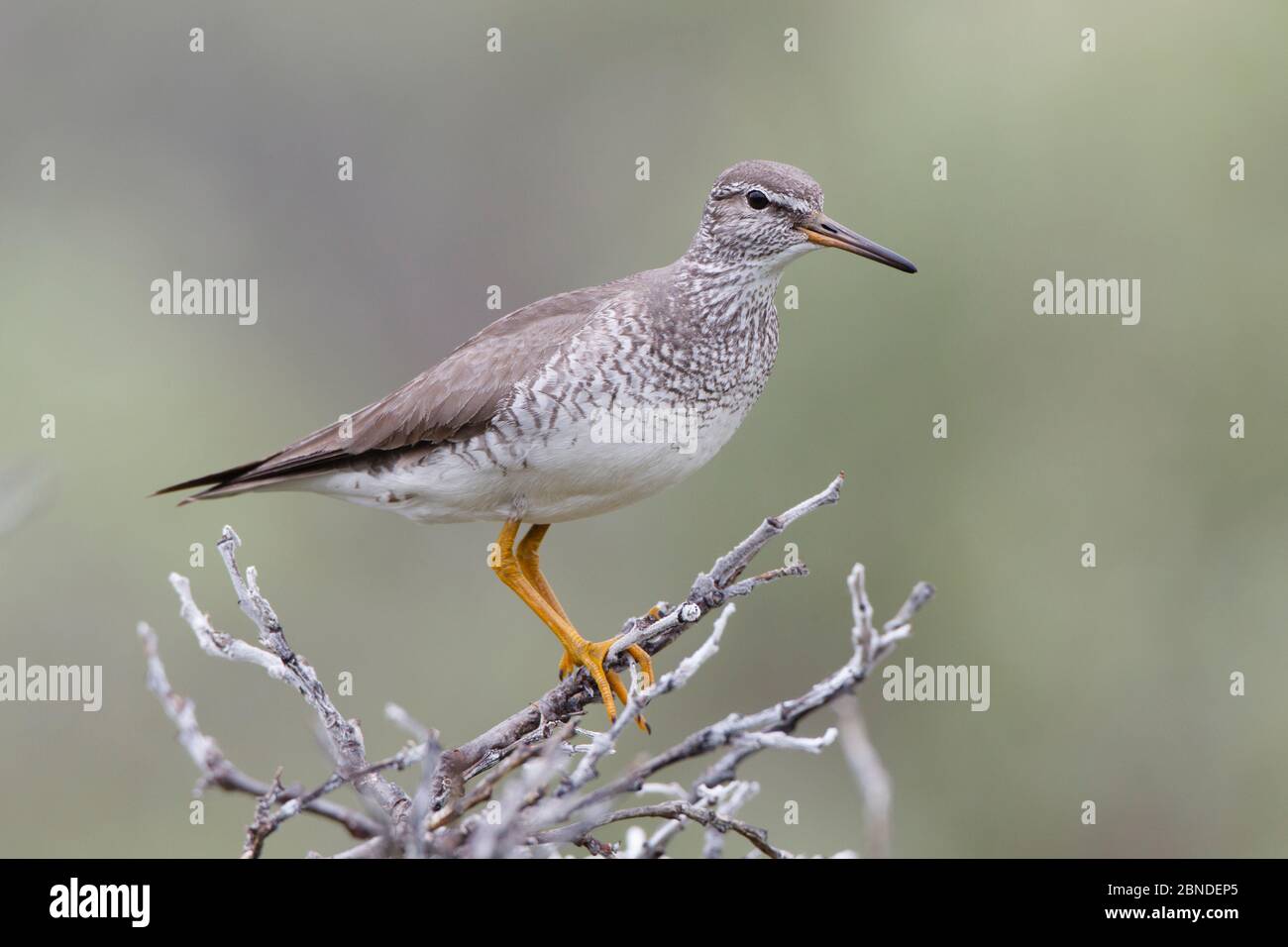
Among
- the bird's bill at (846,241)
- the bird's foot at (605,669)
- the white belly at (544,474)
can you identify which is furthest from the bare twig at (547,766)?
the bird's bill at (846,241)

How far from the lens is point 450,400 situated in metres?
6.87

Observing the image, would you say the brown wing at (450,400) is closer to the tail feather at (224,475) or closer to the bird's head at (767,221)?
the tail feather at (224,475)

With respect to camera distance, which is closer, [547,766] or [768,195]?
[547,766]

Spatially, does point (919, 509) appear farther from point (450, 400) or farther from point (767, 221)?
point (450, 400)

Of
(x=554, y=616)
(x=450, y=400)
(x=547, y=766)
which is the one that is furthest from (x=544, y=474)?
(x=547, y=766)

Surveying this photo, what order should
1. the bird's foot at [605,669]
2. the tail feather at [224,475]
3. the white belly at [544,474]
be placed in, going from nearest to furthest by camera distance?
the bird's foot at [605,669] < the white belly at [544,474] < the tail feather at [224,475]

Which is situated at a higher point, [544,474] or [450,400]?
[450,400]

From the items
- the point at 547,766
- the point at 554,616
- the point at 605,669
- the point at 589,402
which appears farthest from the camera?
the point at 554,616

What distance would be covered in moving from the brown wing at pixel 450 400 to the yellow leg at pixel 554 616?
2.18ft

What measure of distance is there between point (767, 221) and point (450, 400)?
1.65 meters

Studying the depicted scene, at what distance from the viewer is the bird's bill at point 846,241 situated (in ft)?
21.4
